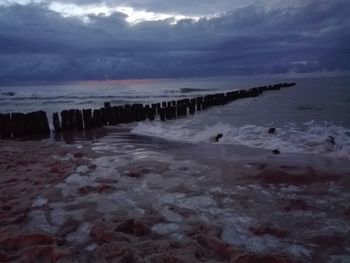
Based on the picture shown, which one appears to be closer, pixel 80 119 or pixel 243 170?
pixel 243 170

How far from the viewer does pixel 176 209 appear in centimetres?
455

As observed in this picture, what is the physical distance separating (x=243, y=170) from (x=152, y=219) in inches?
107

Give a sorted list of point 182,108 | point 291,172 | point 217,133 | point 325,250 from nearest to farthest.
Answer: point 325,250 < point 291,172 < point 217,133 < point 182,108

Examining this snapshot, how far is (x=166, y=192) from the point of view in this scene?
5258 mm

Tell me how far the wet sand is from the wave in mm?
854

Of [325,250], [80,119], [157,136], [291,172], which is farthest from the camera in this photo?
[80,119]

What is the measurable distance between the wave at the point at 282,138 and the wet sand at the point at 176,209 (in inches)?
33.6

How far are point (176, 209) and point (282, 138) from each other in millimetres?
6097

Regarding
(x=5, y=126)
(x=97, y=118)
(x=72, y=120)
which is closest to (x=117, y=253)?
(x=5, y=126)

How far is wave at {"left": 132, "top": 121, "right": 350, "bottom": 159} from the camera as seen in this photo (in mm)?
8227

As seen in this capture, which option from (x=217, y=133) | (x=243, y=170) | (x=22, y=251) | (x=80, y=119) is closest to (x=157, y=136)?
(x=217, y=133)

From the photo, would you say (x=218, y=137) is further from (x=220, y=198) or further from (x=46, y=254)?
(x=46, y=254)

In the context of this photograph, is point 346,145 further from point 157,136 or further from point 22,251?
point 22,251

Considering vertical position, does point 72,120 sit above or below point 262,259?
above
